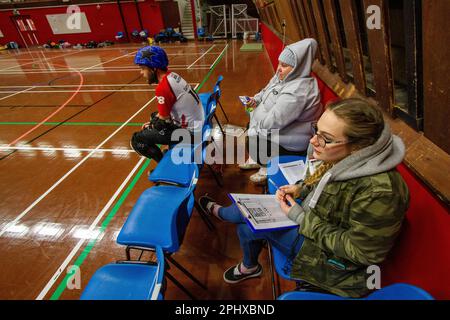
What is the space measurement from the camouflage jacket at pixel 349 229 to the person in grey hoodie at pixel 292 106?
96 centimetres

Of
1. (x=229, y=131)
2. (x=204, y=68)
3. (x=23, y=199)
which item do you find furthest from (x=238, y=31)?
(x=23, y=199)

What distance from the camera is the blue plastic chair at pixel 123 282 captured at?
1286 millimetres

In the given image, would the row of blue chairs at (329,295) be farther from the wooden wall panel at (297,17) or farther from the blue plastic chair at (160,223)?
the wooden wall panel at (297,17)

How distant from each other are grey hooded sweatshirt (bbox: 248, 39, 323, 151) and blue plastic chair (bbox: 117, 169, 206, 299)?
89 cm

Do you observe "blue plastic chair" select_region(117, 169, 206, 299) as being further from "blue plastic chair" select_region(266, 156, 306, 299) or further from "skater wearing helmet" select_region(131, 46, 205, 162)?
"skater wearing helmet" select_region(131, 46, 205, 162)

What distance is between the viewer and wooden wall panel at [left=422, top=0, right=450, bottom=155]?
0.91 m

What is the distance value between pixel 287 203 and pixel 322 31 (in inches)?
81.5

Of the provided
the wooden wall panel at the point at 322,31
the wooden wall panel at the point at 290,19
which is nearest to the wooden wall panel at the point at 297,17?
the wooden wall panel at the point at 290,19

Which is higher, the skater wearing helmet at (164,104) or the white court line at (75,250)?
the skater wearing helmet at (164,104)

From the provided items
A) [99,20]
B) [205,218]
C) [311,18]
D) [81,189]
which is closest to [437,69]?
[205,218]

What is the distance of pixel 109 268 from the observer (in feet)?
4.66

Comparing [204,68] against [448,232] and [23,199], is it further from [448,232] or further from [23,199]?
[448,232]
